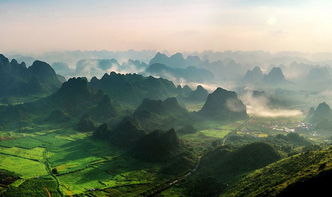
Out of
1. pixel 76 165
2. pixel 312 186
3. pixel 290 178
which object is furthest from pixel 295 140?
pixel 312 186

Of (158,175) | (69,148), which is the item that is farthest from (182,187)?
(69,148)

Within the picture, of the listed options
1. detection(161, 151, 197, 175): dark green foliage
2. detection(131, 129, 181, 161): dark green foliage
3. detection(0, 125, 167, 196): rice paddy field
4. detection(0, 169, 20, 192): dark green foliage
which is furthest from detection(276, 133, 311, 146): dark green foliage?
detection(0, 169, 20, 192): dark green foliage

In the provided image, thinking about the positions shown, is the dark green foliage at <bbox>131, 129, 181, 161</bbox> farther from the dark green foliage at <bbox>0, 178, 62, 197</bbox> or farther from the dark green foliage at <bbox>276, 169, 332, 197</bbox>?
the dark green foliage at <bbox>276, 169, 332, 197</bbox>

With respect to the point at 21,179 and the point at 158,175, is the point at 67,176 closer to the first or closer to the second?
the point at 21,179

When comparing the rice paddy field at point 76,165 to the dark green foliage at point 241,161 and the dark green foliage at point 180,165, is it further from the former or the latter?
the dark green foliage at point 241,161

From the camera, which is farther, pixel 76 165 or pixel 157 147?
pixel 157 147

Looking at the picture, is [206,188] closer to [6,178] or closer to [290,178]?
[290,178]
